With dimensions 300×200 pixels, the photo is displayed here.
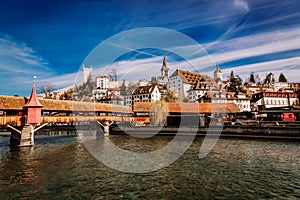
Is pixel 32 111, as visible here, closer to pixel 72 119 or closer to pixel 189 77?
pixel 72 119

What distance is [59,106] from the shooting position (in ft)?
96.6

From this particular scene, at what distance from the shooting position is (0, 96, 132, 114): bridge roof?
23500 millimetres

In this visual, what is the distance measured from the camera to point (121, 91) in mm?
118688

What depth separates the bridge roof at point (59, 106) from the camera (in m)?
23.5

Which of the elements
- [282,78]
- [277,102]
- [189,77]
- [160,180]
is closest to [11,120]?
[160,180]

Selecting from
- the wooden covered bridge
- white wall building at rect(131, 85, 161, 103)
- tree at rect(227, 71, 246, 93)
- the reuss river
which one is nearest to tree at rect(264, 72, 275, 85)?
tree at rect(227, 71, 246, 93)

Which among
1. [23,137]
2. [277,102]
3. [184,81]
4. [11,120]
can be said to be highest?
[184,81]

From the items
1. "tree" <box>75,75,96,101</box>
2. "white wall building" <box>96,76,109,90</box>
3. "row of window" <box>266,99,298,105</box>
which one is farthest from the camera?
"white wall building" <box>96,76,109,90</box>

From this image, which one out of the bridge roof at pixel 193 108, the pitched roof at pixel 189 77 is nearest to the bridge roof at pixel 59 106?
the bridge roof at pixel 193 108

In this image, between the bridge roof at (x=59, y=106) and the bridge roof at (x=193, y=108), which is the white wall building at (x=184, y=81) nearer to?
the bridge roof at (x=193, y=108)

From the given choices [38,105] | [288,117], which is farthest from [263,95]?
[38,105]

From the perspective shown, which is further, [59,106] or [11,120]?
[59,106]

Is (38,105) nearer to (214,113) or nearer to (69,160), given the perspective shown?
(69,160)

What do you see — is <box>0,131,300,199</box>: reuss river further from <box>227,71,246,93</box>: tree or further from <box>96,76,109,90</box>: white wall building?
<box>96,76,109,90</box>: white wall building
